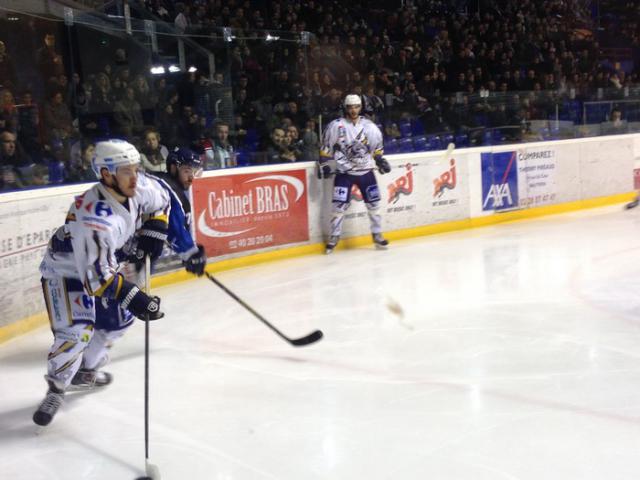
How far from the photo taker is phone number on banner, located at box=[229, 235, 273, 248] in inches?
280

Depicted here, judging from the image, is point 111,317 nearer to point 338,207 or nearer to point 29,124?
point 29,124

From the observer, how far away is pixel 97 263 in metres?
3.00

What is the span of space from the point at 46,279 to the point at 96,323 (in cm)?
35

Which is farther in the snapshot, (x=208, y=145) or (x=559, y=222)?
(x=559, y=222)

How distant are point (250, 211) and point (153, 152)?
42.4 inches

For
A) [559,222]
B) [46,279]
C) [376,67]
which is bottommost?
[559,222]

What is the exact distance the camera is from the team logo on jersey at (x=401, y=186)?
833cm

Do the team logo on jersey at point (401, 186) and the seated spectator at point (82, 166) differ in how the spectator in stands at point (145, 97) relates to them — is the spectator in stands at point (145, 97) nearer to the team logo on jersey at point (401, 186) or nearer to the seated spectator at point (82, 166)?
the seated spectator at point (82, 166)

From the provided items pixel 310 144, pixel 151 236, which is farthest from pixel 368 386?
pixel 310 144

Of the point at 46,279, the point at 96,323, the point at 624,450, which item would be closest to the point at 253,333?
the point at 96,323

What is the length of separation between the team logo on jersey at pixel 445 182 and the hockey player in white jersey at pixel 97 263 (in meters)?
5.43

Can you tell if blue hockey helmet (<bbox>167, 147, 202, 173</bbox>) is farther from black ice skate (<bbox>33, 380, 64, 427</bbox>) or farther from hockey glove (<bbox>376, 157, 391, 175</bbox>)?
hockey glove (<bbox>376, 157, 391, 175</bbox>)

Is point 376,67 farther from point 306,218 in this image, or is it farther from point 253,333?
point 253,333

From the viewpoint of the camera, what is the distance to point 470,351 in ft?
13.8
